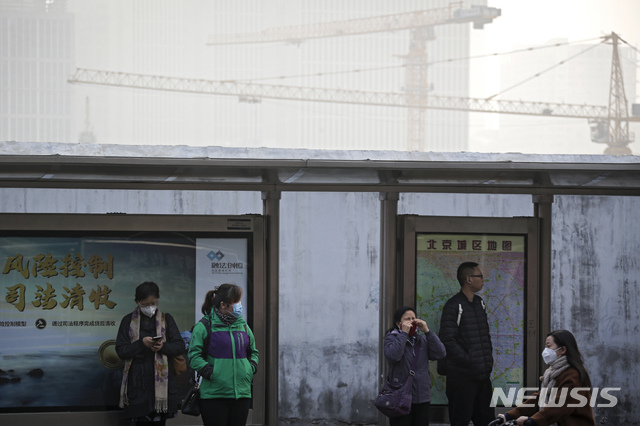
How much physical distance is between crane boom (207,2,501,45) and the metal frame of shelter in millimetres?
126405

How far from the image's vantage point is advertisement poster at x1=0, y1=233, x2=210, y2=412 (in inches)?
269

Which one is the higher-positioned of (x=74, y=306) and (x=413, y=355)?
(x=74, y=306)

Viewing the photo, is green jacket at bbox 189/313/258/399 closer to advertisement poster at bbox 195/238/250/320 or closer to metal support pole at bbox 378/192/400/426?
advertisement poster at bbox 195/238/250/320

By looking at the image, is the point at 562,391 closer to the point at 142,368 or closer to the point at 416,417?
the point at 416,417

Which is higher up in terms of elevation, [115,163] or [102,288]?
[115,163]

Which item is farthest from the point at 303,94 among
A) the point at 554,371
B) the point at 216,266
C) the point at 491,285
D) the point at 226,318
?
the point at 554,371

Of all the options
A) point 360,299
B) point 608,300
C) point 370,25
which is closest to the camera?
point 608,300

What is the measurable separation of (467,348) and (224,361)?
2095mm

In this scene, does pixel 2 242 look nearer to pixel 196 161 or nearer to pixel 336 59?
pixel 196 161

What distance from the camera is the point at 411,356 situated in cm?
642

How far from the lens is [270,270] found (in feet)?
23.2

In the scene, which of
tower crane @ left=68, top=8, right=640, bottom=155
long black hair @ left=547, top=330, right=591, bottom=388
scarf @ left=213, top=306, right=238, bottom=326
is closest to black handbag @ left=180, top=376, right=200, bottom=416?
scarf @ left=213, top=306, right=238, bottom=326

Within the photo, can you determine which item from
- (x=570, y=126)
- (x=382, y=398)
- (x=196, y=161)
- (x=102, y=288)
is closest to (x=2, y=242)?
(x=102, y=288)

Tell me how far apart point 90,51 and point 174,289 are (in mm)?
141609
